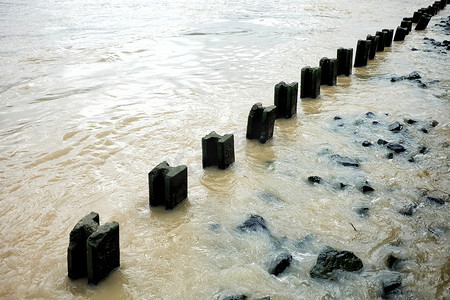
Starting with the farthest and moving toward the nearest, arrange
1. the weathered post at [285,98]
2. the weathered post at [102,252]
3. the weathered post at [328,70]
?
the weathered post at [328,70] < the weathered post at [285,98] < the weathered post at [102,252]

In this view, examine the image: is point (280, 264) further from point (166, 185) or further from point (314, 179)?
point (314, 179)

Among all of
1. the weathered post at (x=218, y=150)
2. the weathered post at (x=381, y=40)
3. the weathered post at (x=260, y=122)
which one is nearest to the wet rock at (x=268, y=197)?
the weathered post at (x=218, y=150)

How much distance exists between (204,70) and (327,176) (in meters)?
4.21

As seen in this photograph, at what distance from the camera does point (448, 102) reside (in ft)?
17.9

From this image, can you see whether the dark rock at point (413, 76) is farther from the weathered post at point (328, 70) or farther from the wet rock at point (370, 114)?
the wet rock at point (370, 114)

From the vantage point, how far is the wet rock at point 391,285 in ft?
7.45

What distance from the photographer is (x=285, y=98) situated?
497 centimetres

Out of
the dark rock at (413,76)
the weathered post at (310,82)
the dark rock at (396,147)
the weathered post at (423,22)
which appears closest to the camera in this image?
the dark rock at (396,147)

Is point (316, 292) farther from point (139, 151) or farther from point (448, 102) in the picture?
point (448, 102)

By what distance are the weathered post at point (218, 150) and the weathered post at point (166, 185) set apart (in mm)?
586

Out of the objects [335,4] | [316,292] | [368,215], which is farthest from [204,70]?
[335,4]

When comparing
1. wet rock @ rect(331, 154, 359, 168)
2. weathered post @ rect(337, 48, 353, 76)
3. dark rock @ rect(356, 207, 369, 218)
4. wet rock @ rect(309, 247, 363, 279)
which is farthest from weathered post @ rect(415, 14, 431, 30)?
wet rock @ rect(309, 247, 363, 279)

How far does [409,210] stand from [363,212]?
0.36 metres

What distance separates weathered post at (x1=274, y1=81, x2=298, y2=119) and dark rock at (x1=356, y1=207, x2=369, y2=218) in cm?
218
